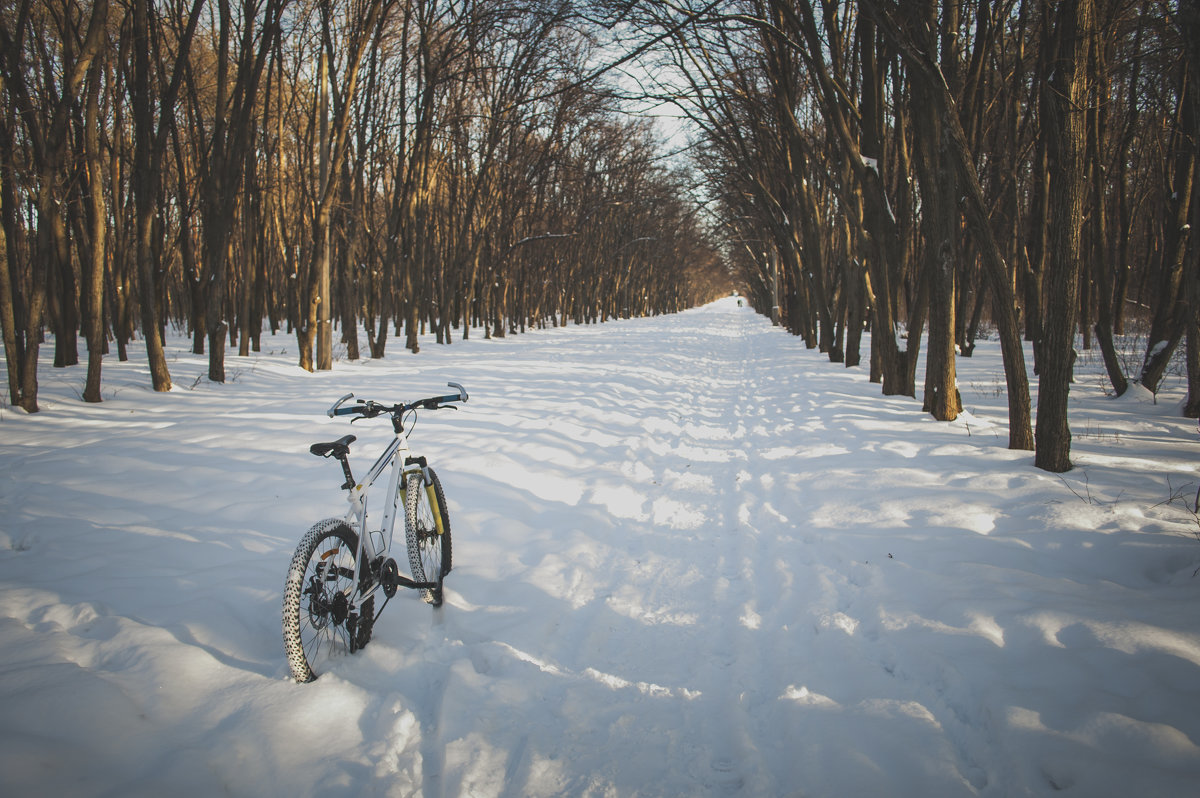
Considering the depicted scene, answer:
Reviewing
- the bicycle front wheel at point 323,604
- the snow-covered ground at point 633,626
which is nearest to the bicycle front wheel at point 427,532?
the snow-covered ground at point 633,626

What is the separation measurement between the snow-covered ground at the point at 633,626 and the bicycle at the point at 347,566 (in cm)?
19

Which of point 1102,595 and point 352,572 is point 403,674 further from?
point 1102,595

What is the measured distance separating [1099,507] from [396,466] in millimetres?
4925

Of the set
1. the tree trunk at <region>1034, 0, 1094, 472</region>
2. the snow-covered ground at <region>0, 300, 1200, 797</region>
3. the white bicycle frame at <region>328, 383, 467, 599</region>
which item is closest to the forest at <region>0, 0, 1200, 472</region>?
the tree trunk at <region>1034, 0, 1094, 472</region>

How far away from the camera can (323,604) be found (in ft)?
9.09

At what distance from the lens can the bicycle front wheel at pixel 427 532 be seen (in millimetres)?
3320

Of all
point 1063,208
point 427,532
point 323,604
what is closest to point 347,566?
point 323,604

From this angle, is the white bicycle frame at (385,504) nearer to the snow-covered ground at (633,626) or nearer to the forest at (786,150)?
the snow-covered ground at (633,626)

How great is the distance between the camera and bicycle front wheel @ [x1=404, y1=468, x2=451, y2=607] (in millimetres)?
3320

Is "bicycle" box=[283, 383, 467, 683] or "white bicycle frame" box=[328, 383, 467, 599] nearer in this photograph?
"bicycle" box=[283, 383, 467, 683]

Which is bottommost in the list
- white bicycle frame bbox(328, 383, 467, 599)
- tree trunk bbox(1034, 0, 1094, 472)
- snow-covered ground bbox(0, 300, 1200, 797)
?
snow-covered ground bbox(0, 300, 1200, 797)

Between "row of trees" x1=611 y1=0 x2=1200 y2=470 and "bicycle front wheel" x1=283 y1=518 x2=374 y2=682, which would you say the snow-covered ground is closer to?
"bicycle front wheel" x1=283 y1=518 x2=374 y2=682

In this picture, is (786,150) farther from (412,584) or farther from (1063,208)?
(412,584)

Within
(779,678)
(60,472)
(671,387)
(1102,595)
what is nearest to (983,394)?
(671,387)
